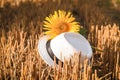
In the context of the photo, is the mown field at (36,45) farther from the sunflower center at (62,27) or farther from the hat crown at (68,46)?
the sunflower center at (62,27)

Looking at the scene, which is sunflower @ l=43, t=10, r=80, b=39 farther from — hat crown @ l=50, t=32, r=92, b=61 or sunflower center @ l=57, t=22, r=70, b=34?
hat crown @ l=50, t=32, r=92, b=61

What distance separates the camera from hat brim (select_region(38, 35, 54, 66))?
9.66 feet

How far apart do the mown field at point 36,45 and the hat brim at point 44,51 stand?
0.11 ft

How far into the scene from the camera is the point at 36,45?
3.24 metres

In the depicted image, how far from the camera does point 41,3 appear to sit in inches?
216

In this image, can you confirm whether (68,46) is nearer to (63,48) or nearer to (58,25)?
(63,48)

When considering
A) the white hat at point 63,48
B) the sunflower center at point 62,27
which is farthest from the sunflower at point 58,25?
the white hat at point 63,48

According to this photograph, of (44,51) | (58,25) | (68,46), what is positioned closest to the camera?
(68,46)

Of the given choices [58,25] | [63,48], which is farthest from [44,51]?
[58,25]

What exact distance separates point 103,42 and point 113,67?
413mm

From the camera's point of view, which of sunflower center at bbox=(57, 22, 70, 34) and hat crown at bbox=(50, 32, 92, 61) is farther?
sunflower center at bbox=(57, 22, 70, 34)

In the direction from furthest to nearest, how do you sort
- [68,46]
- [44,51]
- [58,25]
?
[58,25] → [44,51] → [68,46]

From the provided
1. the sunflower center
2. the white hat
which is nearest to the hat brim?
the white hat

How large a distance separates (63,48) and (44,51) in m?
0.17
